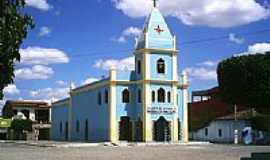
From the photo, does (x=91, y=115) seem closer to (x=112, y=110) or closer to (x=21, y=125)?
(x=112, y=110)

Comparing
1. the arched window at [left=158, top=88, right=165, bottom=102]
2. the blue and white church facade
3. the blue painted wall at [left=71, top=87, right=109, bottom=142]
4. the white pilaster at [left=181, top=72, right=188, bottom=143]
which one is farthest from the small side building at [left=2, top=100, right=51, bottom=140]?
the arched window at [left=158, top=88, right=165, bottom=102]

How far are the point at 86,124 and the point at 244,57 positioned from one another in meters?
19.7

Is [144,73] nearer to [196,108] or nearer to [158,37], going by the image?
[158,37]

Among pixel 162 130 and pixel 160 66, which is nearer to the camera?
pixel 160 66

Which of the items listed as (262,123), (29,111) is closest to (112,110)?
(262,123)

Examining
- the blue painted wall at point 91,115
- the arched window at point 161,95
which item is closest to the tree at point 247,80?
the arched window at point 161,95

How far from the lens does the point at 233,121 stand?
5881cm

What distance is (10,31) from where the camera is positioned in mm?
9547

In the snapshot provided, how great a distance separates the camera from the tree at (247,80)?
154 ft

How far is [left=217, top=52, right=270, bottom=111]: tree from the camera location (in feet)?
154

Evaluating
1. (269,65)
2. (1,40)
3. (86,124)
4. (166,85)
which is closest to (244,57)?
(269,65)

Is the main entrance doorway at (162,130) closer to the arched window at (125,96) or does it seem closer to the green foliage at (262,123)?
the arched window at (125,96)

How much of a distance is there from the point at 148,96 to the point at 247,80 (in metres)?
9.76

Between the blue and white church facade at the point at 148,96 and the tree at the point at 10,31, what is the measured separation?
39087 mm
